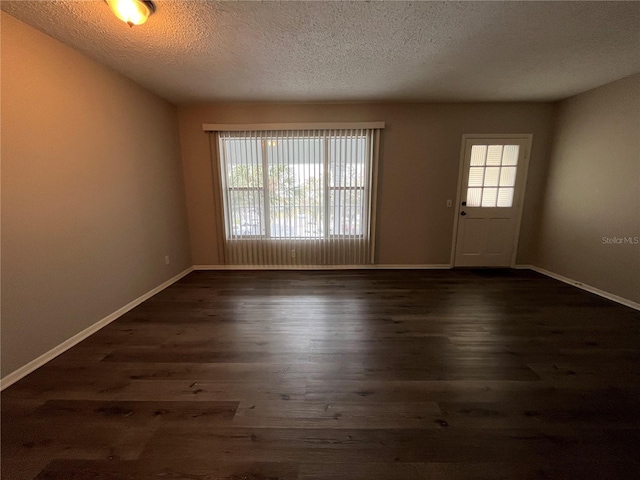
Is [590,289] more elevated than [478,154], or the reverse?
[478,154]

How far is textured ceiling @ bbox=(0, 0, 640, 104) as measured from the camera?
5.40 ft

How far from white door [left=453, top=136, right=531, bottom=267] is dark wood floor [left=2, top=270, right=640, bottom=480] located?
4.50 ft

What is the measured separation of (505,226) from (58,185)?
5521 mm

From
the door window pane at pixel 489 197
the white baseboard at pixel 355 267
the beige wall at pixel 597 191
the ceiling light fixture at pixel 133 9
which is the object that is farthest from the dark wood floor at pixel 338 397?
the ceiling light fixture at pixel 133 9

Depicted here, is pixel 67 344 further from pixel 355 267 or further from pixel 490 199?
pixel 490 199

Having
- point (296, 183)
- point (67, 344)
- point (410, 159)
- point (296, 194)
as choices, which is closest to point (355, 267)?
point (296, 194)

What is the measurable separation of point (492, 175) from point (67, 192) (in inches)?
205

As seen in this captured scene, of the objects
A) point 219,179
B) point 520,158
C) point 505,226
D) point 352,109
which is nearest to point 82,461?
point 219,179

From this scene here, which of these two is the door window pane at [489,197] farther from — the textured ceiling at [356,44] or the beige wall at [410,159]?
the textured ceiling at [356,44]

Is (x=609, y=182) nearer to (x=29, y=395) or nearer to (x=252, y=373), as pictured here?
(x=252, y=373)

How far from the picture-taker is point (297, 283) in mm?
3434

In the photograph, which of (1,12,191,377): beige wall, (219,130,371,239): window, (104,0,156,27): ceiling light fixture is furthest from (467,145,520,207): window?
(1,12,191,377): beige wall

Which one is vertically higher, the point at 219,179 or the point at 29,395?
the point at 219,179

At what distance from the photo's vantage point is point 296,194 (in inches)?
149
